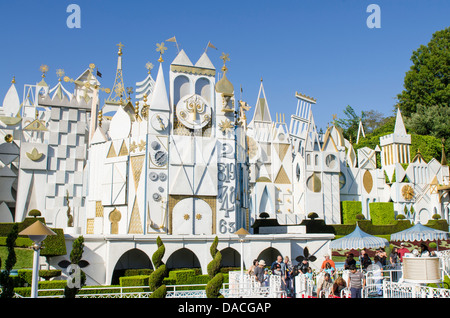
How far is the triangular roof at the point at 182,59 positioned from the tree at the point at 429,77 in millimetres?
45152

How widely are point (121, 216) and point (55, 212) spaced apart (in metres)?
11.3

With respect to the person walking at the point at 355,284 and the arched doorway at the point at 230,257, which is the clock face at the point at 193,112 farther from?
the person walking at the point at 355,284

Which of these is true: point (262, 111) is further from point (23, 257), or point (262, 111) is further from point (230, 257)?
point (23, 257)

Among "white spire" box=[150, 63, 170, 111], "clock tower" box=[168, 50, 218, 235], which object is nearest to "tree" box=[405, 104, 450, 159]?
"clock tower" box=[168, 50, 218, 235]

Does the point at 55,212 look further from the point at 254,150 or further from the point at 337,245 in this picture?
the point at 337,245

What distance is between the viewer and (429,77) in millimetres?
64750

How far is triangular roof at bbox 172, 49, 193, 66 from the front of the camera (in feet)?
99.6

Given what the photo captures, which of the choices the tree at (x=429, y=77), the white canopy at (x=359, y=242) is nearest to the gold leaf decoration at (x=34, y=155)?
the white canopy at (x=359, y=242)

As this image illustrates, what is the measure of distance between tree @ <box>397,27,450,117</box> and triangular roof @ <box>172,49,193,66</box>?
4515 cm

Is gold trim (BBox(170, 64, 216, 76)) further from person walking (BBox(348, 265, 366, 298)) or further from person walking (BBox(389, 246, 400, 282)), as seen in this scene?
person walking (BBox(348, 265, 366, 298))

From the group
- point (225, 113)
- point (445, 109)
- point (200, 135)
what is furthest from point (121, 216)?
point (445, 109)

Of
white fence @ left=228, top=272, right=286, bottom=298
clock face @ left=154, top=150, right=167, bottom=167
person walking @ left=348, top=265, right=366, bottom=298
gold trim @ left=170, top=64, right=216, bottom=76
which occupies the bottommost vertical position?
white fence @ left=228, top=272, right=286, bottom=298
